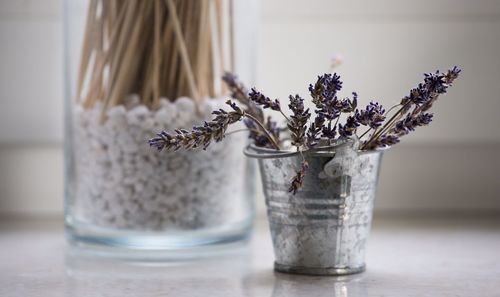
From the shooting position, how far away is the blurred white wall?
43.0 inches

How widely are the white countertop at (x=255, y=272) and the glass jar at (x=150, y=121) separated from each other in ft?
0.14

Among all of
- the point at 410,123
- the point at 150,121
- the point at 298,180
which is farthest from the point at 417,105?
the point at 150,121

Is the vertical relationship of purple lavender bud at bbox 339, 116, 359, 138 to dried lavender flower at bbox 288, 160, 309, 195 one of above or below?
above

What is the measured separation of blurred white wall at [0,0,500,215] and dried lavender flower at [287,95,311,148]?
42 centimetres

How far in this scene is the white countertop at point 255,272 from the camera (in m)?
0.67

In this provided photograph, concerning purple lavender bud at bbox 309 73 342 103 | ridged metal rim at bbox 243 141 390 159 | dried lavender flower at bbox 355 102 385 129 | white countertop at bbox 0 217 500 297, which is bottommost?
white countertop at bbox 0 217 500 297

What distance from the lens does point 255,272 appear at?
2.48ft

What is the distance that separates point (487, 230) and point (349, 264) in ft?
1.03

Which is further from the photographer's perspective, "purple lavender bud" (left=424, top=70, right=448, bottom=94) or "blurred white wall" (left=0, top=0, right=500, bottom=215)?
"blurred white wall" (left=0, top=0, right=500, bottom=215)

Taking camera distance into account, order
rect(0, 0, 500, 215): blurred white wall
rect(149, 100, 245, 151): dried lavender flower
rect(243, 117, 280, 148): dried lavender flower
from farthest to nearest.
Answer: rect(0, 0, 500, 215): blurred white wall
rect(243, 117, 280, 148): dried lavender flower
rect(149, 100, 245, 151): dried lavender flower

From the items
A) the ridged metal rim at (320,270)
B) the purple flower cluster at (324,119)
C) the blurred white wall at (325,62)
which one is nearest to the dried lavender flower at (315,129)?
Answer: the purple flower cluster at (324,119)

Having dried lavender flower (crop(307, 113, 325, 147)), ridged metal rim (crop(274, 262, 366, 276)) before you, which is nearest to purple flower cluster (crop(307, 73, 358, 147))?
dried lavender flower (crop(307, 113, 325, 147))

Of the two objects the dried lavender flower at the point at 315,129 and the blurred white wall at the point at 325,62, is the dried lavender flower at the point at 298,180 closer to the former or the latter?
the dried lavender flower at the point at 315,129

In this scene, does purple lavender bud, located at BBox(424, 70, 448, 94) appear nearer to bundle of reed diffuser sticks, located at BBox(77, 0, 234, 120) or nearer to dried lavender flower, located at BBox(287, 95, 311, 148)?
dried lavender flower, located at BBox(287, 95, 311, 148)
